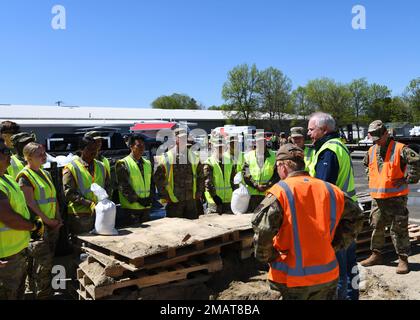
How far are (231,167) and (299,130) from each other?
1.23m

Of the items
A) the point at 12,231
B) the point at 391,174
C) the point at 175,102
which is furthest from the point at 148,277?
the point at 175,102

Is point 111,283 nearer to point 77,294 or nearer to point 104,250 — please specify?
point 104,250

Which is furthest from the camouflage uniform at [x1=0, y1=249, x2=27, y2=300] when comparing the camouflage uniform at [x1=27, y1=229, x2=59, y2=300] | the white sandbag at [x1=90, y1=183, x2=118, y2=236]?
the white sandbag at [x1=90, y1=183, x2=118, y2=236]

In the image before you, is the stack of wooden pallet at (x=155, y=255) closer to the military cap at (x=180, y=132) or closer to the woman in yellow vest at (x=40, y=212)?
the woman in yellow vest at (x=40, y=212)

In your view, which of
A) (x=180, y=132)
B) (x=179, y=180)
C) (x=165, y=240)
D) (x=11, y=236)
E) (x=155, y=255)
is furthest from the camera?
(x=180, y=132)

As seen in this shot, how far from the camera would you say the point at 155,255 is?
3.91 metres

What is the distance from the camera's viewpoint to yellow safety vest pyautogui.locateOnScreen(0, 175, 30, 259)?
3.20m

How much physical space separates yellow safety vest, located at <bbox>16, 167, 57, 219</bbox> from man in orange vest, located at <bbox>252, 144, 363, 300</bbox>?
2621mm

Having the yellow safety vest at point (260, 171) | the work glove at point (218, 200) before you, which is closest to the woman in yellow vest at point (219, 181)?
the work glove at point (218, 200)

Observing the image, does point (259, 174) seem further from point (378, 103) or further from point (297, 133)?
point (378, 103)

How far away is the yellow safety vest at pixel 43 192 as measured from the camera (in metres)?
4.15

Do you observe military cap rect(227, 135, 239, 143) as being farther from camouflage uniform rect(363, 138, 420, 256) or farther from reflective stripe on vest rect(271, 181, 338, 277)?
reflective stripe on vest rect(271, 181, 338, 277)

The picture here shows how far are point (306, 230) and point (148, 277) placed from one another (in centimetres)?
182
